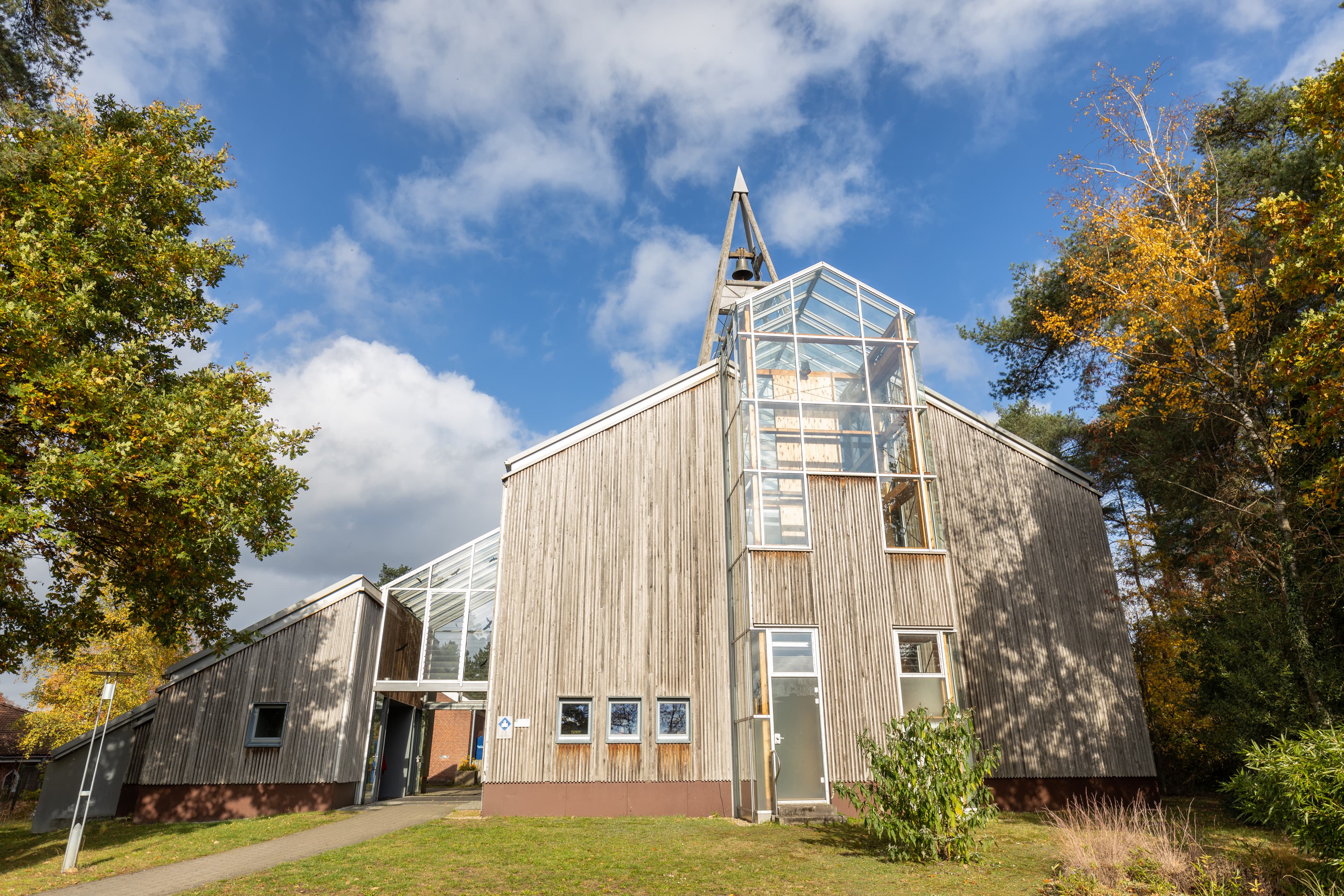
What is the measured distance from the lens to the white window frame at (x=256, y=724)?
17594 millimetres

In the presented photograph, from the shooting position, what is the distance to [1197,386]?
52.6 feet

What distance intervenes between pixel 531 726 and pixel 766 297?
11102mm

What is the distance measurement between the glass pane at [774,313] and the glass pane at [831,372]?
62 centimetres

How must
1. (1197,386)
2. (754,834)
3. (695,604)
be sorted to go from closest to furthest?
1. (754,834)
2. (1197,386)
3. (695,604)

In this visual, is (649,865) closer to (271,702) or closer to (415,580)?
(415,580)

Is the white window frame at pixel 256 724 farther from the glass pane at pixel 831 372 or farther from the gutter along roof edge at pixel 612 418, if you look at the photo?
the glass pane at pixel 831 372

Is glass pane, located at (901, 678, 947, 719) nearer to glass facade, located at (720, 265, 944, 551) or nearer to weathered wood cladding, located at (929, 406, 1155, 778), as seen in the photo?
weathered wood cladding, located at (929, 406, 1155, 778)

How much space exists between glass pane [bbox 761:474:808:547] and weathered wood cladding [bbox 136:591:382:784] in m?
10.7

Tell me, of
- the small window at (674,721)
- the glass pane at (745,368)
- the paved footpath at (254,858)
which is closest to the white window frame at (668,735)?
the small window at (674,721)

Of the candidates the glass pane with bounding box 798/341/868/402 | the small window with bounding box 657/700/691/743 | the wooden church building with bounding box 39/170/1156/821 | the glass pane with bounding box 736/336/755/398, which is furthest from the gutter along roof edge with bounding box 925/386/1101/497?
the small window with bounding box 657/700/691/743

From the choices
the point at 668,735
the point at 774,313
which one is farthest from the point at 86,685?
the point at 774,313

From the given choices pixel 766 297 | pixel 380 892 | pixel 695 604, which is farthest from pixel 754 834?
pixel 766 297

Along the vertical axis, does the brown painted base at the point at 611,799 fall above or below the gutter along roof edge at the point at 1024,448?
below

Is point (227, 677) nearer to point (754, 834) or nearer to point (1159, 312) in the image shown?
point (754, 834)
